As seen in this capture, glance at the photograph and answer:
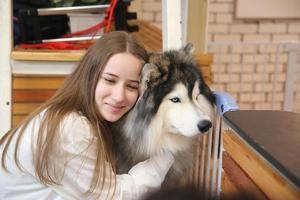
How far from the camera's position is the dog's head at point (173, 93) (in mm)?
1140

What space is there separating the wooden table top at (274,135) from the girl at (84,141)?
37cm

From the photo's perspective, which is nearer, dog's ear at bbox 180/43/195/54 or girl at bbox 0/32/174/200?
girl at bbox 0/32/174/200

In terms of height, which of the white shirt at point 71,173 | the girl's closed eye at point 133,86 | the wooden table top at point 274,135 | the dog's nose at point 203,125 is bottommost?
the white shirt at point 71,173

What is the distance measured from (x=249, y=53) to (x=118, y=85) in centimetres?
233

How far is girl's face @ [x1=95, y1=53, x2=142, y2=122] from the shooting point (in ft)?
3.78

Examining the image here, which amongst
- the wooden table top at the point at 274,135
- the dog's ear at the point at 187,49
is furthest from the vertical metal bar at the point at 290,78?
the wooden table top at the point at 274,135

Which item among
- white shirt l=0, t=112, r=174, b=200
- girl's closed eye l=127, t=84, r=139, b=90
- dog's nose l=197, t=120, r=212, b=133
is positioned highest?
girl's closed eye l=127, t=84, r=139, b=90

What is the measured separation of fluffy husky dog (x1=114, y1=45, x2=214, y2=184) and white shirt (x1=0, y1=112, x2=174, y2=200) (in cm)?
7

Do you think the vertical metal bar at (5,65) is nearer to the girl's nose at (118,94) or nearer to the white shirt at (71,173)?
the white shirt at (71,173)

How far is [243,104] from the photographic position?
339 cm

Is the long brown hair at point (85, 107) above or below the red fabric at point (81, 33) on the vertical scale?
below

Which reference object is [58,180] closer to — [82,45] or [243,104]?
[82,45]

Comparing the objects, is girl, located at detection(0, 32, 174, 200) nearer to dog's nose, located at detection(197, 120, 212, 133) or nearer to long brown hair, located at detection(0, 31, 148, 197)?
long brown hair, located at detection(0, 31, 148, 197)

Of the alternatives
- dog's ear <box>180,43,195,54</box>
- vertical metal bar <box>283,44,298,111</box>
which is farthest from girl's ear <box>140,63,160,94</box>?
vertical metal bar <box>283,44,298,111</box>
